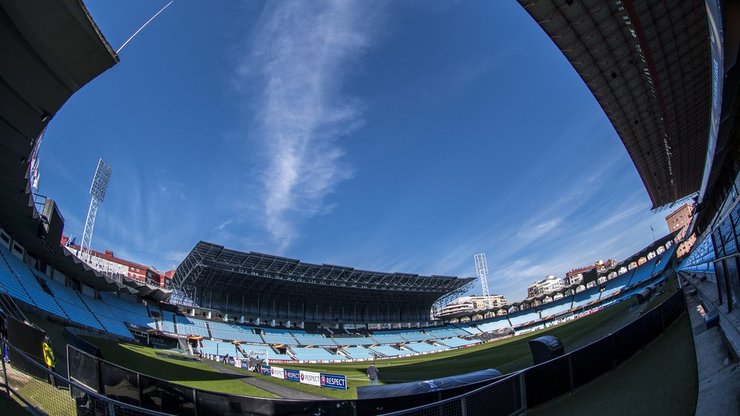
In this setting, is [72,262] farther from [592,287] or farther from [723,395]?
[592,287]

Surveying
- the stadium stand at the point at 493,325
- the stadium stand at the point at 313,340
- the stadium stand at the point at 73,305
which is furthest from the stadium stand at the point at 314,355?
the stadium stand at the point at 493,325

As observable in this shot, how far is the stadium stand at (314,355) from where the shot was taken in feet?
178

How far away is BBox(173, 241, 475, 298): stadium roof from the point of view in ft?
184

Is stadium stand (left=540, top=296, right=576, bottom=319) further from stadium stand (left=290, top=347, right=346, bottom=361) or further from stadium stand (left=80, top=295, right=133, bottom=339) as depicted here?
stadium stand (left=80, top=295, right=133, bottom=339)

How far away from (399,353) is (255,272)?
29618mm

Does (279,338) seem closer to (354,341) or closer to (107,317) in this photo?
(354,341)

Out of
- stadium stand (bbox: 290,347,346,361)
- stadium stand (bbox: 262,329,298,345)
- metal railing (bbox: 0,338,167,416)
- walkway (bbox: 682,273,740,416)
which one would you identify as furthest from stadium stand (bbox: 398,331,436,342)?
walkway (bbox: 682,273,740,416)

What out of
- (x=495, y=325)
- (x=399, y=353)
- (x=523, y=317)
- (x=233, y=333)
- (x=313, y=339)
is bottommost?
(x=495, y=325)

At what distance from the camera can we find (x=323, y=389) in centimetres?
2225

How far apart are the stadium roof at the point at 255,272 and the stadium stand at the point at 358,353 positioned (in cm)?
1238

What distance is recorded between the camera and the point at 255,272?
198ft

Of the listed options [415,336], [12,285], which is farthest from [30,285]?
[415,336]

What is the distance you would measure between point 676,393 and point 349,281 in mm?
67282

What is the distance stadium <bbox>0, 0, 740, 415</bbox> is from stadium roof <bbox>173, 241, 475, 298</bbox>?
1.37ft
